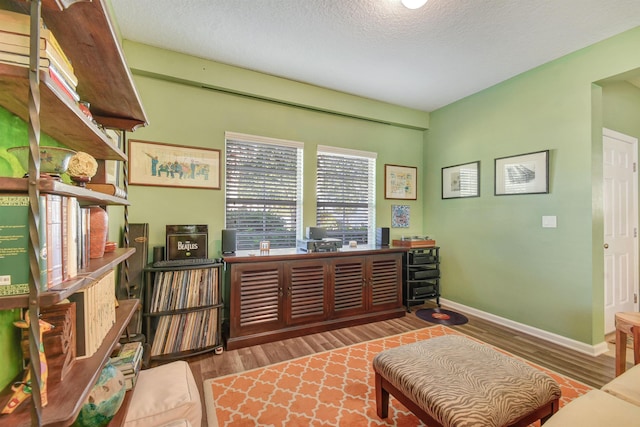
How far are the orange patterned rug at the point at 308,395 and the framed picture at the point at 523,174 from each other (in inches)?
72.4

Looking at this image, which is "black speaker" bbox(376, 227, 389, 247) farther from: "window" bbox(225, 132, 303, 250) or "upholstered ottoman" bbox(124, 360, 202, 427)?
"upholstered ottoman" bbox(124, 360, 202, 427)

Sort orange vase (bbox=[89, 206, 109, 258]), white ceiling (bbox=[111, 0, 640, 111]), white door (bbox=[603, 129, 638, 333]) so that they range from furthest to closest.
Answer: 1. white door (bbox=[603, 129, 638, 333])
2. white ceiling (bbox=[111, 0, 640, 111])
3. orange vase (bbox=[89, 206, 109, 258])

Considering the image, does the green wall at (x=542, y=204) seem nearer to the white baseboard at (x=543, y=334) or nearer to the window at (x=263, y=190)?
the white baseboard at (x=543, y=334)

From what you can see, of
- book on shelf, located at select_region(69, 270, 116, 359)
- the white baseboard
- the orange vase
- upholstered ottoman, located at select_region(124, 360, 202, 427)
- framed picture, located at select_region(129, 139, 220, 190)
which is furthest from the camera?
framed picture, located at select_region(129, 139, 220, 190)

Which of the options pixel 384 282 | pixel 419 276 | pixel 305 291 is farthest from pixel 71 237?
pixel 419 276

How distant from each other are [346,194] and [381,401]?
8.32ft

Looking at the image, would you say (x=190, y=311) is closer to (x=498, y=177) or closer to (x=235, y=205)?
(x=235, y=205)

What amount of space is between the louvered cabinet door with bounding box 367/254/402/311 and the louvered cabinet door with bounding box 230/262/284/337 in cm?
115

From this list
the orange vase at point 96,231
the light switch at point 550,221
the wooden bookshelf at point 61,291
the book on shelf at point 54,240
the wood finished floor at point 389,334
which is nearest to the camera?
the wooden bookshelf at point 61,291

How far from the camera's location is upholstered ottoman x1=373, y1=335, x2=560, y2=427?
4.05 feet

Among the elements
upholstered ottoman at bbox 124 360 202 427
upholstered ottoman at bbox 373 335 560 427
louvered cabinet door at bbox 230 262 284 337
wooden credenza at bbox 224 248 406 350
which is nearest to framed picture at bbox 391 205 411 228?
wooden credenza at bbox 224 248 406 350

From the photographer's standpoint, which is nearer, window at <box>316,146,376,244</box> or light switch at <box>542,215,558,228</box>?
light switch at <box>542,215,558,228</box>

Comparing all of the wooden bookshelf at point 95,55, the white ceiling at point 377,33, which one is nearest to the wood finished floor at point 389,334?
the wooden bookshelf at point 95,55

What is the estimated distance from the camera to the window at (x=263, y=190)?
3111 mm
